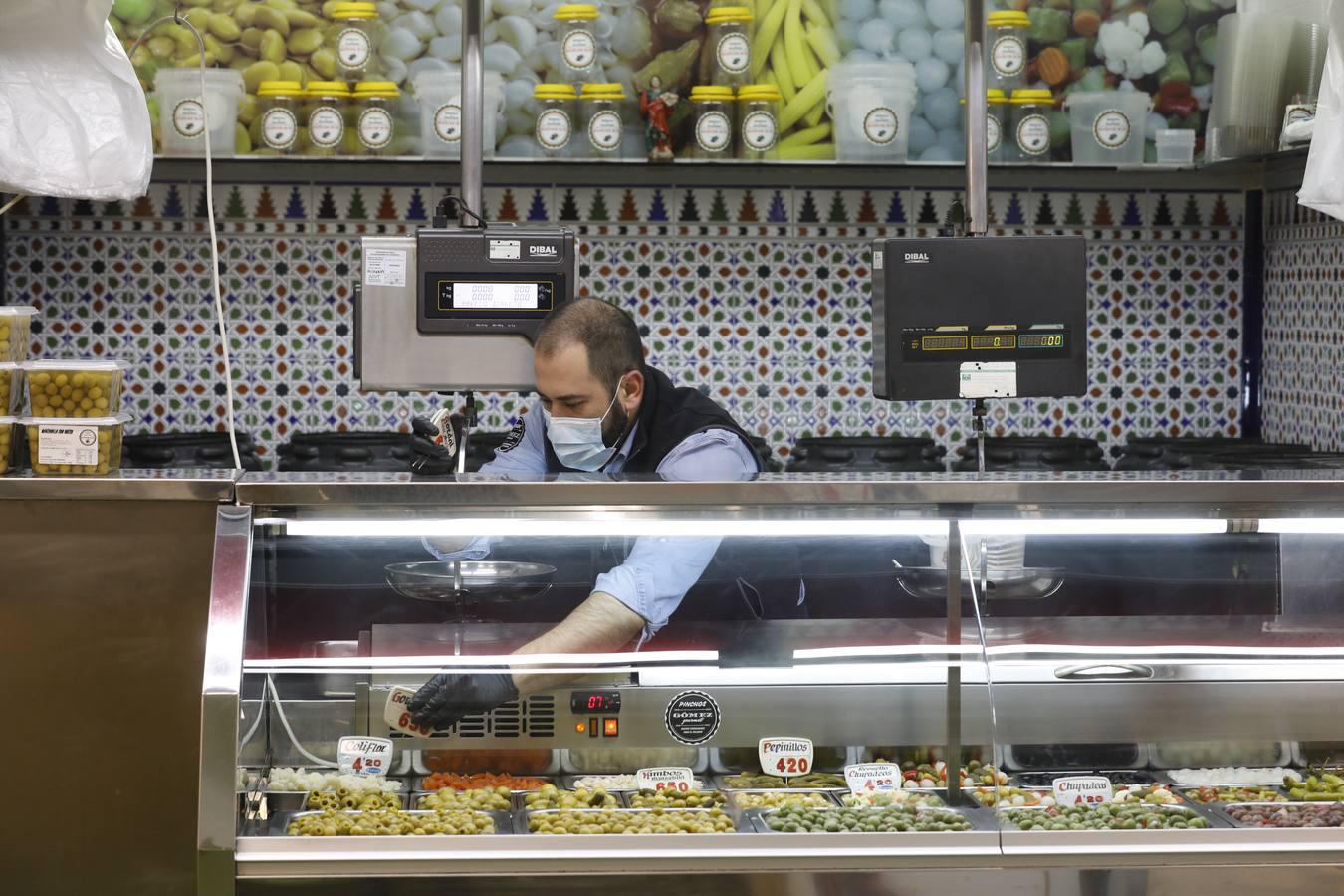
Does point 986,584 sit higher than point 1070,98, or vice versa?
point 1070,98

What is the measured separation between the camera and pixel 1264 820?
2098 millimetres

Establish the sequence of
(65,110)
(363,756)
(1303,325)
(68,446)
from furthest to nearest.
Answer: (1303,325), (65,110), (363,756), (68,446)

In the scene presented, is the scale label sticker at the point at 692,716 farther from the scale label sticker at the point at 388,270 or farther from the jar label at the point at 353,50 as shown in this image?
the jar label at the point at 353,50

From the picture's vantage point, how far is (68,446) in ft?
6.75

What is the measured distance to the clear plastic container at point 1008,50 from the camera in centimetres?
432

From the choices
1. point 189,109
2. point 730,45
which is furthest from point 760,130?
point 189,109

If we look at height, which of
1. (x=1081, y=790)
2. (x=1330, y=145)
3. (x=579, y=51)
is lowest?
(x=1081, y=790)

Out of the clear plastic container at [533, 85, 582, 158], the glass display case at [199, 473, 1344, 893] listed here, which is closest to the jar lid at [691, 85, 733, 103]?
the clear plastic container at [533, 85, 582, 158]

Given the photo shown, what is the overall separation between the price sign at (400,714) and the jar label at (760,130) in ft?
8.21

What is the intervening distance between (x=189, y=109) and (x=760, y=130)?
168cm

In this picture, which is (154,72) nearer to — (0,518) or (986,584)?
(0,518)

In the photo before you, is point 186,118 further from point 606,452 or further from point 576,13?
point 606,452

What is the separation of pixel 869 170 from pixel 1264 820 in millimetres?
2712

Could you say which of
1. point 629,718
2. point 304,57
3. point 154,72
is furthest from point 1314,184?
point 154,72
